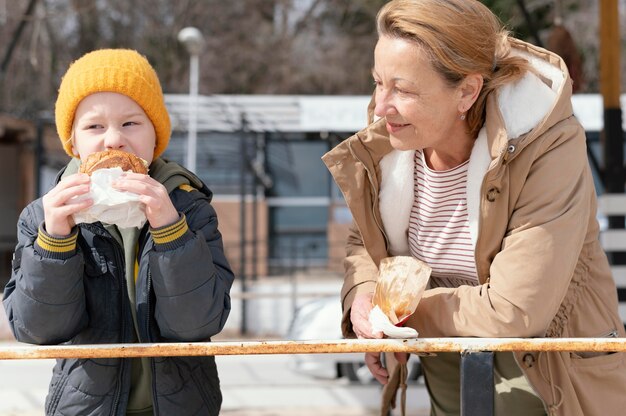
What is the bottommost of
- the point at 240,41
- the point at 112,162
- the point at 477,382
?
the point at 477,382

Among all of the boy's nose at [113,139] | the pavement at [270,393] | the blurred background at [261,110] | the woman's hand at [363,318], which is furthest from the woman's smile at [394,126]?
the pavement at [270,393]

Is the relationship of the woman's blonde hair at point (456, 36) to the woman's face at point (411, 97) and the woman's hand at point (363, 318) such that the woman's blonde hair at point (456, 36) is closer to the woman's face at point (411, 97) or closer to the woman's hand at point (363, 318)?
the woman's face at point (411, 97)

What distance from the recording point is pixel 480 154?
196cm

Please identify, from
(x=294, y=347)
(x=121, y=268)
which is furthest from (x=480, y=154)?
(x=121, y=268)

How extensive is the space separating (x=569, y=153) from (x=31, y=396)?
16.2 feet

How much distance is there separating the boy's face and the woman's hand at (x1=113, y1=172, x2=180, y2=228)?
0.69 feet

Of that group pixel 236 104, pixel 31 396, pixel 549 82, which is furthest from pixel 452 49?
pixel 236 104

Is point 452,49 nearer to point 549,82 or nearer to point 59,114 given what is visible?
point 549,82

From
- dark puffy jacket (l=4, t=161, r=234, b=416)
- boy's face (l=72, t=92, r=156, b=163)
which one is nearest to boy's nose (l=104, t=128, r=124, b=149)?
boy's face (l=72, t=92, r=156, b=163)

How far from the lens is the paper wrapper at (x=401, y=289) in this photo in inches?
72.5

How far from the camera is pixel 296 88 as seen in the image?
995 inches

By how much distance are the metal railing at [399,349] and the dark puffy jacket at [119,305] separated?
161mm

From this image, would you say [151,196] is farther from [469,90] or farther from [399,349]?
[469,90]

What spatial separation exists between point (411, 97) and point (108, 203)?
0.71 meters
